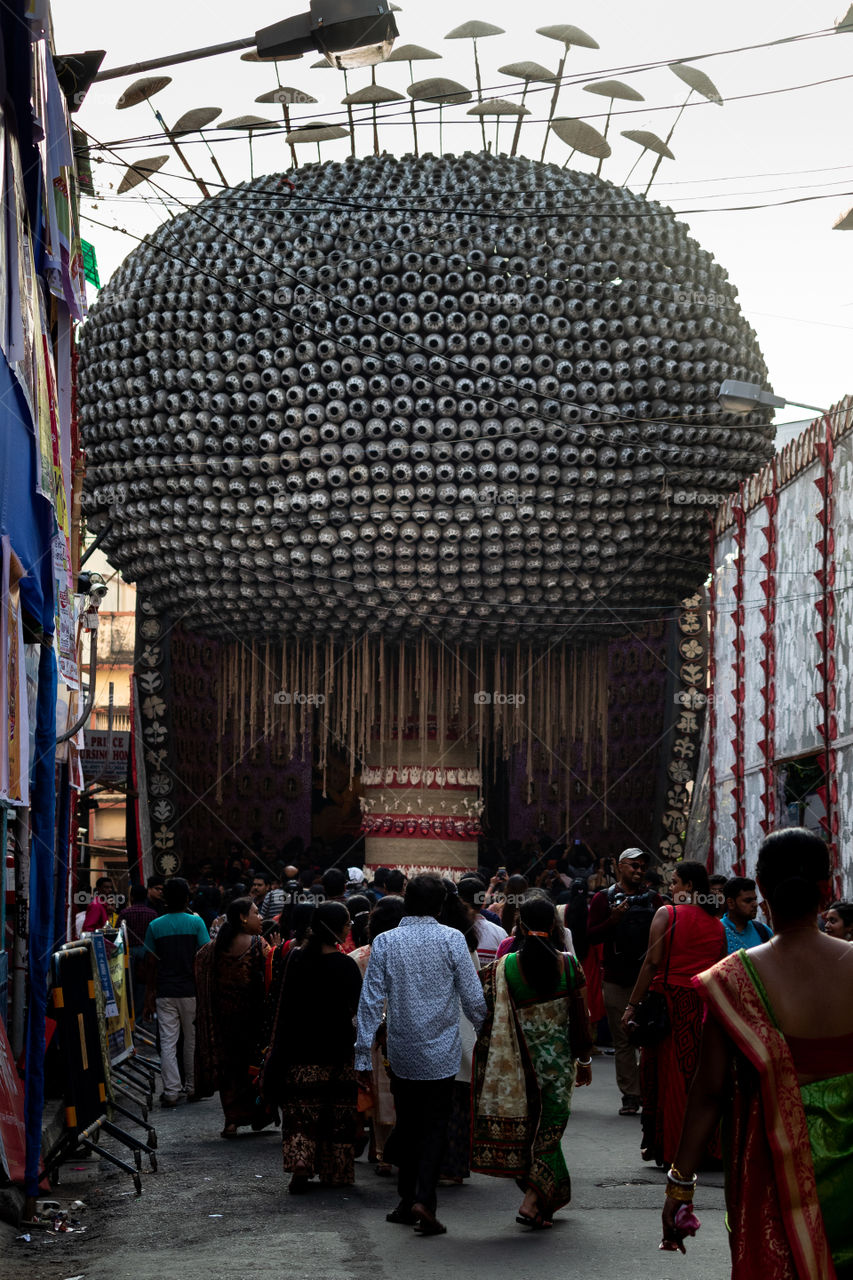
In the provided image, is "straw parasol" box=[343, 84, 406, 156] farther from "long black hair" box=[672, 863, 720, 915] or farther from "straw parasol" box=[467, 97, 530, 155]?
"long black hair" box=[672, 863, 720, 915]

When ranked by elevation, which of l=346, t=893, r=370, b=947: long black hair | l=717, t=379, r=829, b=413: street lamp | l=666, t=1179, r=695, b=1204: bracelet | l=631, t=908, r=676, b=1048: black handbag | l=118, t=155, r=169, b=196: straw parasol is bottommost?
l=631, t=908, r=676, b=1048: black handbag

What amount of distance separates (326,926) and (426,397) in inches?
438

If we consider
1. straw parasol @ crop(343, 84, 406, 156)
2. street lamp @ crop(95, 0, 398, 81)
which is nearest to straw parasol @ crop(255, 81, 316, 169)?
straw parasol @ crop(343, 84, 406, 156)

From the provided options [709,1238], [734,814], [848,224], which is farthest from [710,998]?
[734,814]

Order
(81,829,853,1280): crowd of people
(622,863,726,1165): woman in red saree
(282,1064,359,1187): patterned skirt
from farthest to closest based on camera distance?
(622,863,726,1165): woman in red saree, (282,1064,359,1187): patterned skirt, (81,829,853,1280): crowd of people

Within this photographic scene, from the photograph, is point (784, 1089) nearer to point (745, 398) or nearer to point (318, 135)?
point (745, 398)

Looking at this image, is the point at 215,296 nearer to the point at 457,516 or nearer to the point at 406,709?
the point at 457,516

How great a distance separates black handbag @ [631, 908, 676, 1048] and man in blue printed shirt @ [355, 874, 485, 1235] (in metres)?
1.10

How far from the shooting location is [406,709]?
19.3 metres

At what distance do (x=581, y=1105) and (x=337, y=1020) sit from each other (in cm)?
290

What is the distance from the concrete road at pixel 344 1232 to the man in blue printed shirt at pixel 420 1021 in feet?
0.71

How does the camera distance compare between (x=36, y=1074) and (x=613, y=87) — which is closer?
(x=36, y=1074)

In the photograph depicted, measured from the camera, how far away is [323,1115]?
673 centimetres

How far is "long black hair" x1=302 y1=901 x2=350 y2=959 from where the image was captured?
22.5ft
